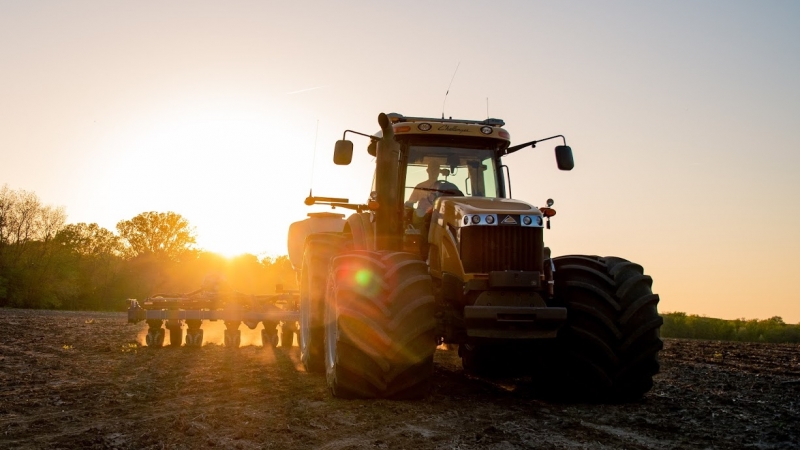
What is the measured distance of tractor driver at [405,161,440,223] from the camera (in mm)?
7961

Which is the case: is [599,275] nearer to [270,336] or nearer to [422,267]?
[422,267]

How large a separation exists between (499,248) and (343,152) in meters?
2.32

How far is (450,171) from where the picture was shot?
27.3 ft

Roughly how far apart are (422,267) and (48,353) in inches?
318

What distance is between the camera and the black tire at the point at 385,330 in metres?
6.18

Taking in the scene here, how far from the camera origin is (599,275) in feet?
22.8

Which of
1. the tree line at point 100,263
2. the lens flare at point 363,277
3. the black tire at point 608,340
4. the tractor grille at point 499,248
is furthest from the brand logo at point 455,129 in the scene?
the tree line at point 100,263

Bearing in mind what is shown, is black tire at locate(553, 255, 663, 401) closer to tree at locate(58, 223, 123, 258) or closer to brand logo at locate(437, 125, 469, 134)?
brand logo at locate(437, 125, 469, 134)

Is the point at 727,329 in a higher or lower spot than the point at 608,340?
higher

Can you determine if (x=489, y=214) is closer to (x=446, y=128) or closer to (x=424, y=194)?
(x=424, y=194)

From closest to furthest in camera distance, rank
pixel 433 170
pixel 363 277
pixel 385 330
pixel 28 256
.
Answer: pixel 385 330
pixel 363 277
pixel 433 170
pixel 28 256

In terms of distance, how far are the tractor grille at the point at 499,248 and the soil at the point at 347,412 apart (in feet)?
4.43

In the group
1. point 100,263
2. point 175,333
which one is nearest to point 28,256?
point 100,263

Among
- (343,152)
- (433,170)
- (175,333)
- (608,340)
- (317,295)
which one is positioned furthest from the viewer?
(175,333)
